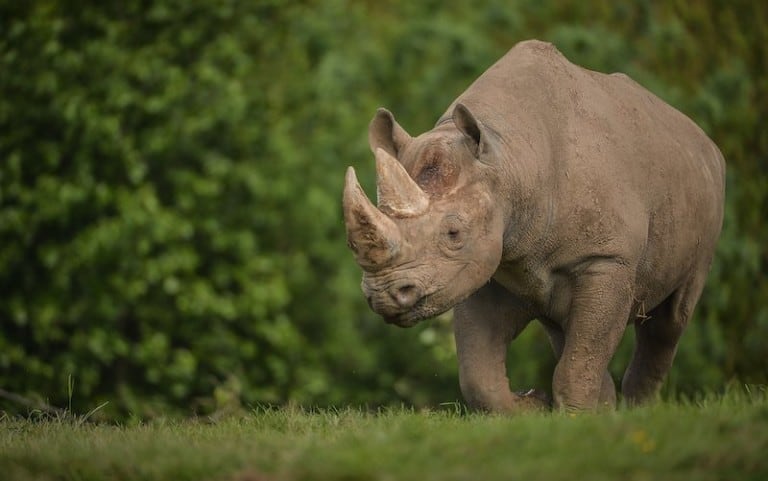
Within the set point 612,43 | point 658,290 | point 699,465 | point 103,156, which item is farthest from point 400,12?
point 699,465

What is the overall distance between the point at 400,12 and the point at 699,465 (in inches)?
269

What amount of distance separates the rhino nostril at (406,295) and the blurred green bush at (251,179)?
396 cm

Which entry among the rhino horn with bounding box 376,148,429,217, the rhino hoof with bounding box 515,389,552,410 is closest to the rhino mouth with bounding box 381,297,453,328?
the rhino horn with bounding box 376,148,429,217

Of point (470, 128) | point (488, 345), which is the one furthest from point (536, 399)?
point (470, 128)

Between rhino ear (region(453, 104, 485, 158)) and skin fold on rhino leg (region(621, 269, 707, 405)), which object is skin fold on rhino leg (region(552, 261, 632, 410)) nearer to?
rhino ear (region(453, 104, 485, 158))

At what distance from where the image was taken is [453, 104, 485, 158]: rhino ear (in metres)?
6.75

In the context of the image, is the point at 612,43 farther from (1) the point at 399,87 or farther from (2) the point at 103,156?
(2) the point at 103,156

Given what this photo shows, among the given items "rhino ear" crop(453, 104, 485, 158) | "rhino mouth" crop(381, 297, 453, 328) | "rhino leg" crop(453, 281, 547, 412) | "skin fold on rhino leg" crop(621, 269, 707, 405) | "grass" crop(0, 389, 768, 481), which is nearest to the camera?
"grass" crop(0, 389, 768, 481)

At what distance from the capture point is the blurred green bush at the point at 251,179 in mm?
10539

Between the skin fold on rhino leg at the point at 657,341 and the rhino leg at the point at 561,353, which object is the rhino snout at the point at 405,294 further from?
the skin fold on rhino leg at the point at 657,341

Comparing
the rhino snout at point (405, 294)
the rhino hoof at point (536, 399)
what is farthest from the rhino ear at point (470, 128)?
the rhino hoof at point (536, 399)

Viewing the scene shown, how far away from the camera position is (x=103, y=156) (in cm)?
1079

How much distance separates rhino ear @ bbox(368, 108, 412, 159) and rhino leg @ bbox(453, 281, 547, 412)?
912 mm

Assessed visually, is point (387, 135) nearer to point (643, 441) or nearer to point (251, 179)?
point (643, 441)
